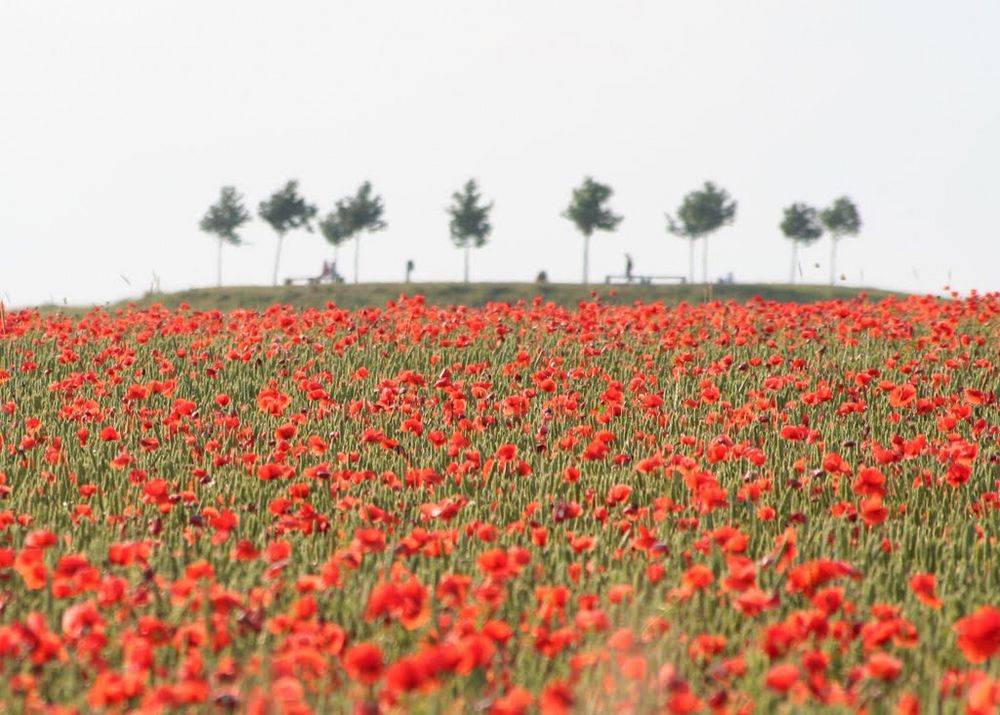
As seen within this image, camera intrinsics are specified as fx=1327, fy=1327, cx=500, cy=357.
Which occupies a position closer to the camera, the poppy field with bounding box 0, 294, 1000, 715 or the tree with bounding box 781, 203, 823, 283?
the poppy field with bounding box 0, 294, 1000, 715

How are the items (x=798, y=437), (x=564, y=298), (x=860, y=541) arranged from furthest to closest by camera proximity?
(x=564, y=298) → (x=798, y=437) → (x=860, y=541)

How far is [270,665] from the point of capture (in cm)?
405

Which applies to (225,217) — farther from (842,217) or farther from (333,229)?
(842,217)

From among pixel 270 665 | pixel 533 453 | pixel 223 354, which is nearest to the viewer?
pixel 270 665

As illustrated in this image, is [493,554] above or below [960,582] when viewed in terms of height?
above

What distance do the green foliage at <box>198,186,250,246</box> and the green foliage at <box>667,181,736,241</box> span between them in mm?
27449

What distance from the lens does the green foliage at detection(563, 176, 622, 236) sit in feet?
250

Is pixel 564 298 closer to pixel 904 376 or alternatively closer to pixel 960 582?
pixel 904 376

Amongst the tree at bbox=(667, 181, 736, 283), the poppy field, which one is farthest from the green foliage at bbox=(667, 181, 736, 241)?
the poppy field

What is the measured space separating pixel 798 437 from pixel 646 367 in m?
4.75

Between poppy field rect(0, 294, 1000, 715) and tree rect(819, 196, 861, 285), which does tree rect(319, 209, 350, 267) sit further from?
poppy field rect(0, 294, 1000, 715)

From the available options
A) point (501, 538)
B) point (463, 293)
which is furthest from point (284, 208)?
point (501, 538)

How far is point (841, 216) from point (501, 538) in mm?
81535

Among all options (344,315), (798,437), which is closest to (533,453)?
(798,437)
